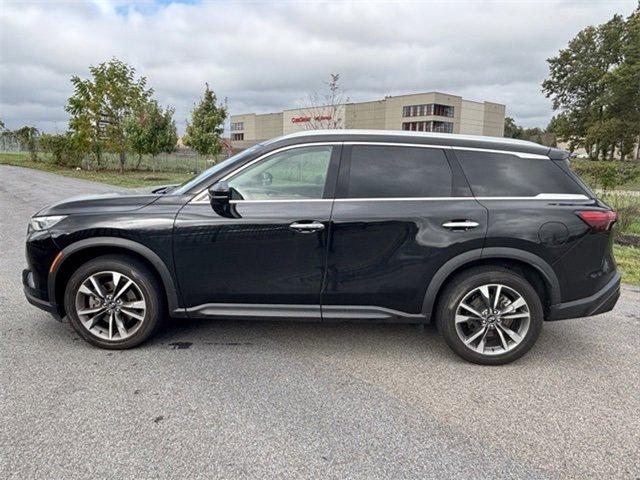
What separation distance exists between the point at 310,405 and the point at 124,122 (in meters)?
25.7

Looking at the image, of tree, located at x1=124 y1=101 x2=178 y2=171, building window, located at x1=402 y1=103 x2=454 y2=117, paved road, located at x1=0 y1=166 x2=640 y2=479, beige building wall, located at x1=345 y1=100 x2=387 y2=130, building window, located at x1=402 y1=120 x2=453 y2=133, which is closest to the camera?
paved road, located at x1=0 y1=166 x2=640 y2=479

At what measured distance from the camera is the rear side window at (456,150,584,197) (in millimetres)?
3365

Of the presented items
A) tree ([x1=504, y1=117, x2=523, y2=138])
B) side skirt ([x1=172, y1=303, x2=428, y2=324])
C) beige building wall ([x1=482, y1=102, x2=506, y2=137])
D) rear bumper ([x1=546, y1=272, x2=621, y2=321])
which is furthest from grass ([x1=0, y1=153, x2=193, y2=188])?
tree ([x1=504, y1=117, x2=523, y2=138])

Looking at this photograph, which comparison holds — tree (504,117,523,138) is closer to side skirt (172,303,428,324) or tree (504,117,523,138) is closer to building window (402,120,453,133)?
building window (402,120,453,133)

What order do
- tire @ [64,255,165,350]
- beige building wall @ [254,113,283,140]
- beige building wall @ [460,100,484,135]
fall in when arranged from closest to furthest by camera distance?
tire @ [64,255,165,350] → beige building wall @ [460,100,484,135] → beige building wall @ [254,113,283,140]

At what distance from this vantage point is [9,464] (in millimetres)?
2199

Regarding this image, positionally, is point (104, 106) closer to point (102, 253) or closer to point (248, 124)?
point (102, 253)

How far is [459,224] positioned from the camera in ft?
10.7

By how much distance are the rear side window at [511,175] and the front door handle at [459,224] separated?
257mm

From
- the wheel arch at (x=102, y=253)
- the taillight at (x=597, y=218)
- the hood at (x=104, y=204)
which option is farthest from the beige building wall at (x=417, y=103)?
the wheel arch at (x=102, y=253)

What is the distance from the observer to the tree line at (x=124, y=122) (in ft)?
77.3

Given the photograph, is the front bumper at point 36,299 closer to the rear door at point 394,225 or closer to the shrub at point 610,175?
the rear door at point 394,225

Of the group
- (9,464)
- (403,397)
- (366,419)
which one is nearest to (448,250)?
(403,397)

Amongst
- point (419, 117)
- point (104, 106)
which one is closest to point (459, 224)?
point (104, 106)
